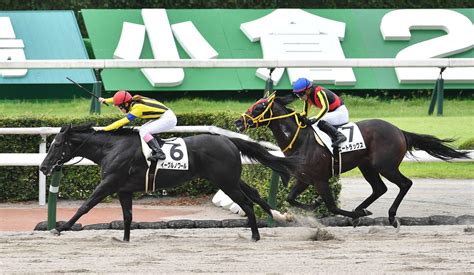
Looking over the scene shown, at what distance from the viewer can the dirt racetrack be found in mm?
7594

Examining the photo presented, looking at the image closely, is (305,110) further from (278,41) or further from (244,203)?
(278,41)

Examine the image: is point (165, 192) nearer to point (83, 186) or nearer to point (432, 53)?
point (83, 186)

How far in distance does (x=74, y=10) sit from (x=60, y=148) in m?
10.4

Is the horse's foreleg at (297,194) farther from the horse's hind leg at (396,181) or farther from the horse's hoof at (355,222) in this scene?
the horse's hind leg at (396,181)

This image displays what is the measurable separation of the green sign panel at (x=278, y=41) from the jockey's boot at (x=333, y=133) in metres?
6.67

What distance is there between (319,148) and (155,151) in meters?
1.61

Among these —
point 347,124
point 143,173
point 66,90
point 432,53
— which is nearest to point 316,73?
point 432,53

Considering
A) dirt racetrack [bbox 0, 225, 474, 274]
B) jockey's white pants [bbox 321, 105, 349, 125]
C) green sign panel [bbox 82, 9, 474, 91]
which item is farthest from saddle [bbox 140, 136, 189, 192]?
green sign panel [bbox 82, 9, 474, 91]

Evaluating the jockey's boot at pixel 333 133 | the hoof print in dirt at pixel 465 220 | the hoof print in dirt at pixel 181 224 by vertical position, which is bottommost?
the hoof print in dirt at pixel 181 224

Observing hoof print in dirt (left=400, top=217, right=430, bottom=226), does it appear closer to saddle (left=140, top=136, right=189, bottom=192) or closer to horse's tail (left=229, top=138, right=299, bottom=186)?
horse's tail (left=229, top=138, right=299, bottom=186)

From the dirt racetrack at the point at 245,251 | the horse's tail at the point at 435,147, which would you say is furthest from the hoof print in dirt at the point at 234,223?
the horse's tail at the point at 435,147

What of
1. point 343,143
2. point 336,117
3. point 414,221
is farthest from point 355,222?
point 336,117

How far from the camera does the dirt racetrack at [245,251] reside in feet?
24.9

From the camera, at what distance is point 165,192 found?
12445 millimetres
